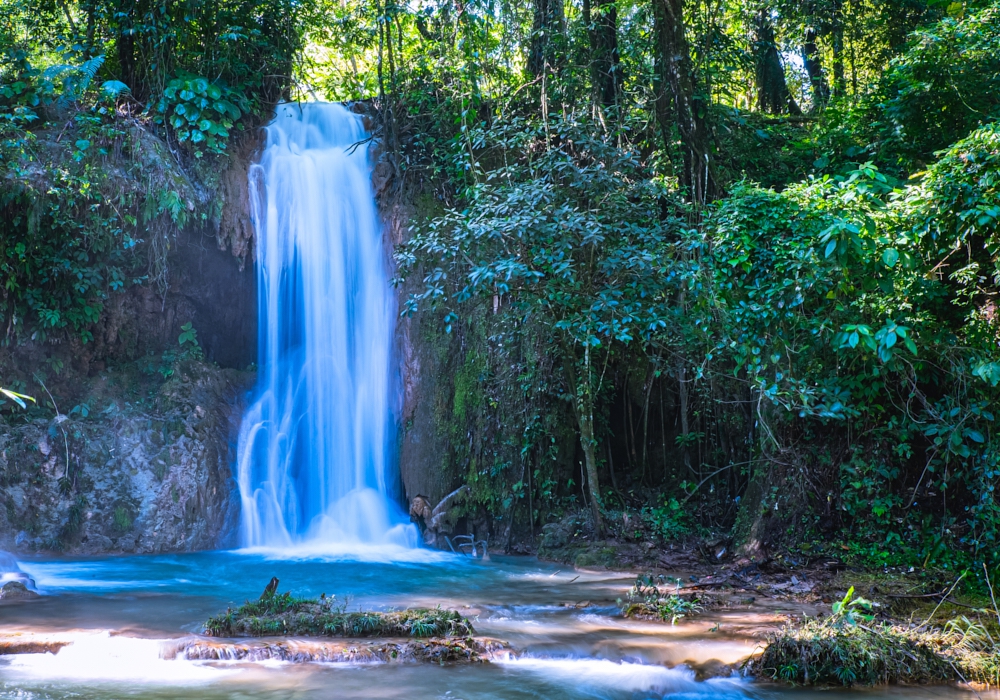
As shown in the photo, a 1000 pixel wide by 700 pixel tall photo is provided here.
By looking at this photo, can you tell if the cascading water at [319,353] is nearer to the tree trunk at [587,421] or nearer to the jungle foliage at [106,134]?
the jungle foliage at [106,134]

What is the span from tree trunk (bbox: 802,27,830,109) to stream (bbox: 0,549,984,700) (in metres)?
10.4

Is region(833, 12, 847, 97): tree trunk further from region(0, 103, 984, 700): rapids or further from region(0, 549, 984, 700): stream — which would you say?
region(0, 549, 984, 700): stream

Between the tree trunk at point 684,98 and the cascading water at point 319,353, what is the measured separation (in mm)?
4898

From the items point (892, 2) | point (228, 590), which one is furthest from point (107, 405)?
point (892, 2)

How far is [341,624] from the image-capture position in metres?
5.82

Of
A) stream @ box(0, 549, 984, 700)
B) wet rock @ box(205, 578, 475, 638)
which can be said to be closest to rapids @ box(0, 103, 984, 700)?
stream @ box(0, 549, 984, 700)

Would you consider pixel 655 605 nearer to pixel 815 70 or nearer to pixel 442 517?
pixel 442 517

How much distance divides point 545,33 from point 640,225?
420 centimetres

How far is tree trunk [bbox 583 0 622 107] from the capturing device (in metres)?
11.8

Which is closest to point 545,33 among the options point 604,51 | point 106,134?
point 604,51

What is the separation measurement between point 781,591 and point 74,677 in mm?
5424

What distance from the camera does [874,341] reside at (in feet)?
21.8

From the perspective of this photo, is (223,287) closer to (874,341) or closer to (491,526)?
(491,526)

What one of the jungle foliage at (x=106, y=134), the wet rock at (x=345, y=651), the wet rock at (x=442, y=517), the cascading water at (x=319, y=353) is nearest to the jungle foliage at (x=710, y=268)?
the wet rock at (x=442, y=517)
